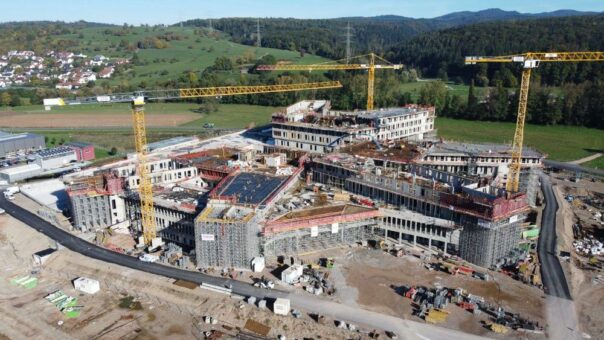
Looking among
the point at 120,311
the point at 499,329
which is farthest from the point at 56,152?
the point at 499,329

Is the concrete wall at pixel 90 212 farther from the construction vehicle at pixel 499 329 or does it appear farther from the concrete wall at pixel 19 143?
the concrete wall at pixel 19 143

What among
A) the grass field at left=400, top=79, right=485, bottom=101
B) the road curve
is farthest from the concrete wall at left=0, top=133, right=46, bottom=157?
the grass field at left=400, top=79, right=485, bottom=101

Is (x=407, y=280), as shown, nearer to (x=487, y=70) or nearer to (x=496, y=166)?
(x=496, y=166)

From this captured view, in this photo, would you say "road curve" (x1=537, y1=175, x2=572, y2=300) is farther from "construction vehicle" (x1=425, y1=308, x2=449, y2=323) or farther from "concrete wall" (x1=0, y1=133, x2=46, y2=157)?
"concrete wall" (x1=0, y1=133, x2=46, y2=157)

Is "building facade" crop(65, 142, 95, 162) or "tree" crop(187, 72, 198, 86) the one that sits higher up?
"tree" crop(187, 72, 198, 86)

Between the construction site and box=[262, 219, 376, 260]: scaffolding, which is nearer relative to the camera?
the construction site

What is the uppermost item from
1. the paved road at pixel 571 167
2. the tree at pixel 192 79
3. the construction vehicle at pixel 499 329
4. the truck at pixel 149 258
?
the tree at pixel 192 79

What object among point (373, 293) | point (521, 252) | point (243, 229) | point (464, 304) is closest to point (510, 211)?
point (521, 252)

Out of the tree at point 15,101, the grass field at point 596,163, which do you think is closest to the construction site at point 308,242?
the grass field at point 596,163
